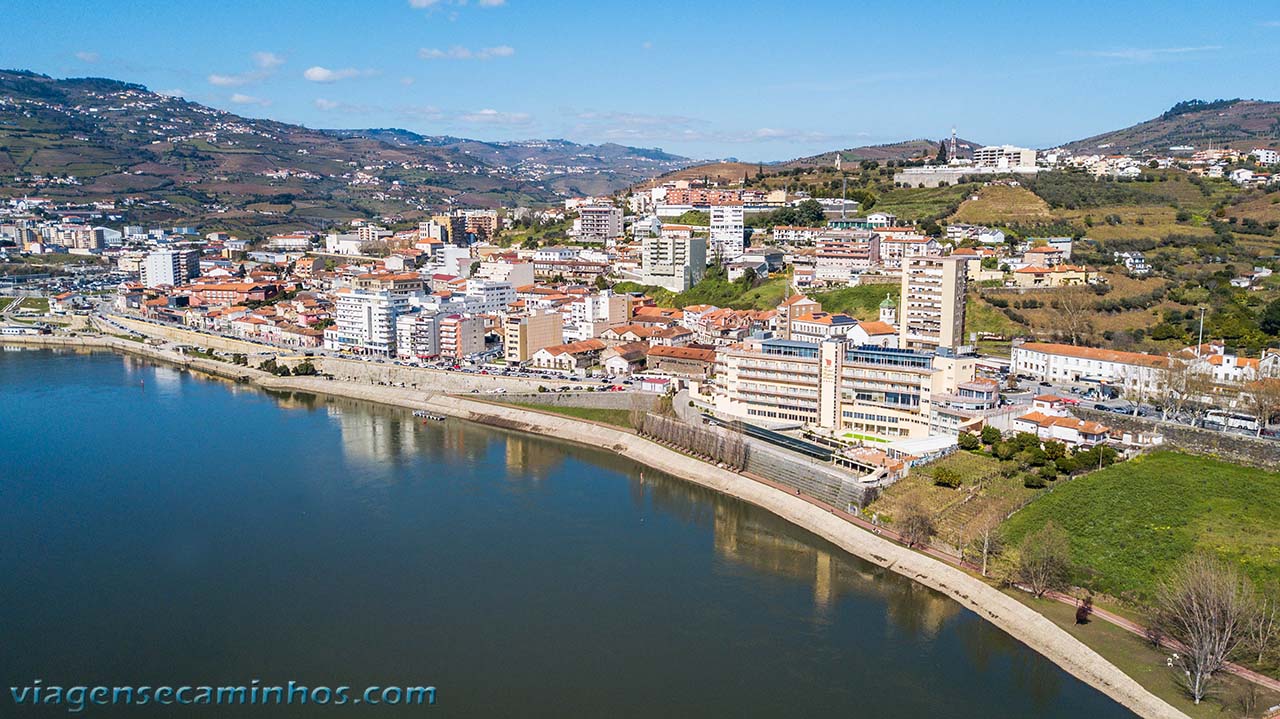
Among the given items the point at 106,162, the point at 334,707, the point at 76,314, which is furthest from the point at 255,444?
the point at 106,162

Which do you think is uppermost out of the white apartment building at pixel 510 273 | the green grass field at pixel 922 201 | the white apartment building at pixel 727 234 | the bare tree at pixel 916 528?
the green grass field at pixel 922 201

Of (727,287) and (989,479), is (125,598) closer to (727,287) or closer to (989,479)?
(989,479)

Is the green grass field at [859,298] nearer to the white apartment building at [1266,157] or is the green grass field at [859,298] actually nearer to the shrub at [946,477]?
the shrub at [946,477]

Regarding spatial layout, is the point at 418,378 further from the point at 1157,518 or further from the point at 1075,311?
the point at 1157,518

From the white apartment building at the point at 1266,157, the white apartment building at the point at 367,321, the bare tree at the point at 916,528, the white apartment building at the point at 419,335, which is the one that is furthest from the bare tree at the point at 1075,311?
the white apartment building at the point at 1266,157

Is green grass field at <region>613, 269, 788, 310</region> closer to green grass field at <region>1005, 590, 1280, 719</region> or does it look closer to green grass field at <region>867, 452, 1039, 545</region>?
green grass field at <region>867, 452, 1039, 545</region>

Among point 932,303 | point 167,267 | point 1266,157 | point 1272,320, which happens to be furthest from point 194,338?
point 1266,157

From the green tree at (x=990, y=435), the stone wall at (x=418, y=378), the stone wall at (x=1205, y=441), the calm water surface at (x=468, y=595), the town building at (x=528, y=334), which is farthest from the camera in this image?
the town building at (x=528, y=334)
